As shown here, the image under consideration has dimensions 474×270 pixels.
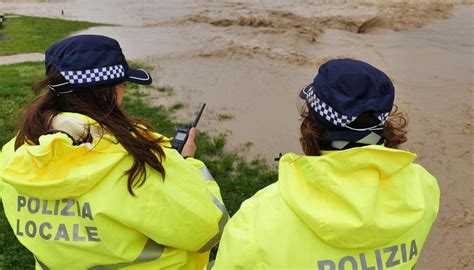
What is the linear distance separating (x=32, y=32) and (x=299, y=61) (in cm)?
742

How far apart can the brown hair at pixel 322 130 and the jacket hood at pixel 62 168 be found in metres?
0.68

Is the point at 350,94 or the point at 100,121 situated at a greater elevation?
the point at 350,94

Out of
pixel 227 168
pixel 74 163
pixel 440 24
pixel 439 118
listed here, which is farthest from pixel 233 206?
pixel 440 24

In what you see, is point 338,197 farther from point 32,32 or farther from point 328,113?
point 32,32

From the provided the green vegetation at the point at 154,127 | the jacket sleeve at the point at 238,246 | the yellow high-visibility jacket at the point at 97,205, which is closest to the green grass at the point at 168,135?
the green vegetation at the point at 154,127

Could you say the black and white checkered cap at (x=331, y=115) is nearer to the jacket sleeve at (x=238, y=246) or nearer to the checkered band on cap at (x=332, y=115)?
the checkered band on cap at (x=332, y=115)

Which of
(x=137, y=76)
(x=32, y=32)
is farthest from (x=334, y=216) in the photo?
(x=32, y=32)

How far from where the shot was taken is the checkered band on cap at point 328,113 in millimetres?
1543

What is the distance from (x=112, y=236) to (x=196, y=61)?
8113mm

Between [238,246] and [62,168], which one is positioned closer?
[238,246]

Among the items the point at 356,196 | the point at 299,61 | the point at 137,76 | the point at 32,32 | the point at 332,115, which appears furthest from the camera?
the point at 32,32

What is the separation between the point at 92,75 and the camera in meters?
1.86

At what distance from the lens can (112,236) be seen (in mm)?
1866

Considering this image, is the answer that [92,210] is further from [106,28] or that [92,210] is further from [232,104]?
[106,28]
